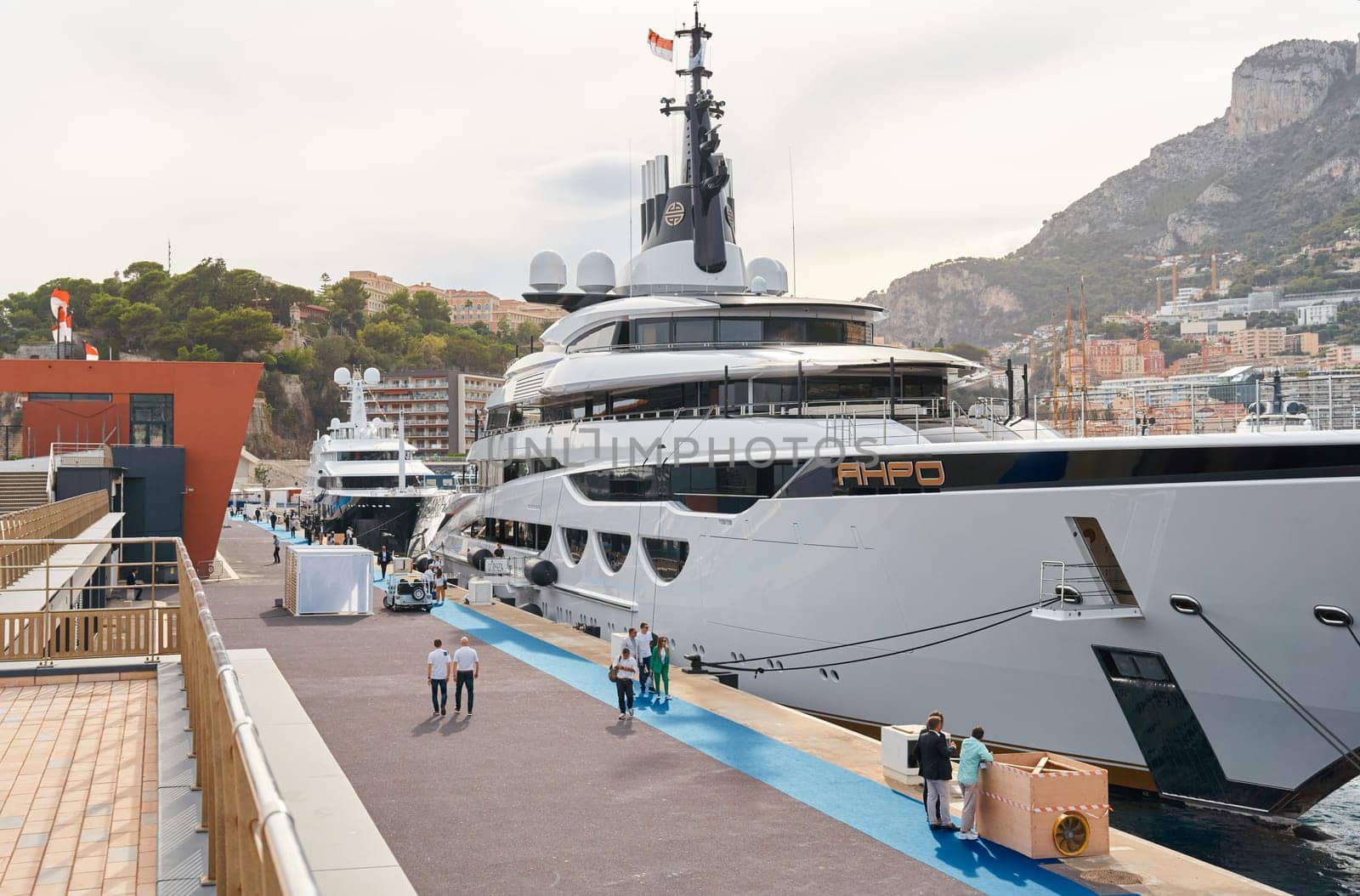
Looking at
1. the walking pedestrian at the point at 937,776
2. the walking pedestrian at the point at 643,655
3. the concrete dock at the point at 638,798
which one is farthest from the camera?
the walking pedestrian at the point at 643,655

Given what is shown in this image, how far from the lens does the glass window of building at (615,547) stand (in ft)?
73.8

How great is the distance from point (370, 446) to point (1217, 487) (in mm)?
47423

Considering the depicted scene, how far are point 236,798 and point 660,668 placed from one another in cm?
1170

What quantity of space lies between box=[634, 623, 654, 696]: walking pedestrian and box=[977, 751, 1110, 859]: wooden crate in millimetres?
6574

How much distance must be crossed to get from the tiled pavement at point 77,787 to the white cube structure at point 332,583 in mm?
12818

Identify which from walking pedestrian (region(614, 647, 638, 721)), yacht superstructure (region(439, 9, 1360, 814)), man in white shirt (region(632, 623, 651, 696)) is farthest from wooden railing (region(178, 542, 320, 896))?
yacht superstructure (region(439, 9, 1360, 814))

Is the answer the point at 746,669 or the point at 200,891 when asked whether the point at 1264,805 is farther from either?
the point at 200,891

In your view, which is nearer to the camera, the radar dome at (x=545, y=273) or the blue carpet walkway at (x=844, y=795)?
the blue carpet walkway at (x=844, y=795)

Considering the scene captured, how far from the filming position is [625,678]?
14.0 meters

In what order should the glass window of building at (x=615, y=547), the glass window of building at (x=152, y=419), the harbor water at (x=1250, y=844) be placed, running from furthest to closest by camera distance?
the glass window of building at (x=152, y=419)
the glass window of building at (x=615, y=547)
the harbor water at (x=1250, y=844)

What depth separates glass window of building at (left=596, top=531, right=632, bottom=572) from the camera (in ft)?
73.8

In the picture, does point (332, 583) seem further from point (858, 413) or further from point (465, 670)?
point (858, 413)

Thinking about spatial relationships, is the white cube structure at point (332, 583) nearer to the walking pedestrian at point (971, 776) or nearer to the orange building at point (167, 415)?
the orange building at point (167, 415)

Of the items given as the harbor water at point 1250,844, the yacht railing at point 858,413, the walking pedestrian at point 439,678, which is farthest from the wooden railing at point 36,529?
the harbor water at point 1250,844
